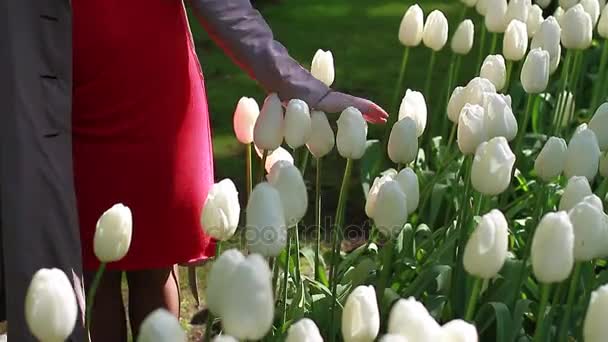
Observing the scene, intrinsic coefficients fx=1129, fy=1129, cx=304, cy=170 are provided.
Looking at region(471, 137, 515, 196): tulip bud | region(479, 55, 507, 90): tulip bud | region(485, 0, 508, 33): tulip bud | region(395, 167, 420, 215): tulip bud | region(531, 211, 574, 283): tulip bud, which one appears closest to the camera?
region(531, 211, 574, 283): tulip bud

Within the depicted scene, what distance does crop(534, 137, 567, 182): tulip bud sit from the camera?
186 centimetres

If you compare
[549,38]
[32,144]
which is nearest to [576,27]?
[549,38]

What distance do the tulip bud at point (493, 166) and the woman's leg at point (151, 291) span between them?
2.69 feet

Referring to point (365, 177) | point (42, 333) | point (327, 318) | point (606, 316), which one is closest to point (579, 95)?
point (365, 177)

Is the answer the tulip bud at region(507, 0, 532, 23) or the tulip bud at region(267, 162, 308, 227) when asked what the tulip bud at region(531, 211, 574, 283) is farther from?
the tulip bud at region(507, 0, 532, 23)

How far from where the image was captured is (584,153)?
72.0 inches

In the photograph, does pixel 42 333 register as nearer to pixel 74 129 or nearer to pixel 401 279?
pixel 74 129

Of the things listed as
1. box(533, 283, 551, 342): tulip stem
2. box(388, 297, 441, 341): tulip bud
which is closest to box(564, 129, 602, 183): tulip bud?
box(533, 283, 551, 342): tulip stem

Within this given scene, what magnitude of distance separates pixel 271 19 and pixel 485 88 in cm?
369

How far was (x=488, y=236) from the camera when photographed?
1464 millimetres

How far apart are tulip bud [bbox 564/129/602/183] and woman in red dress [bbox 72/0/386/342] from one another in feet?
1.16

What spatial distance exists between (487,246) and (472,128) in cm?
43

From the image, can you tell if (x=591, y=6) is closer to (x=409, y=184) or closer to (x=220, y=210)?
(x=409, y=184)

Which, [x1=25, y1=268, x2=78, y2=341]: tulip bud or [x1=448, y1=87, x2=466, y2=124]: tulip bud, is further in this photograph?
[x1=448, y1=87, x2=466, y2=124]: tulip bud
